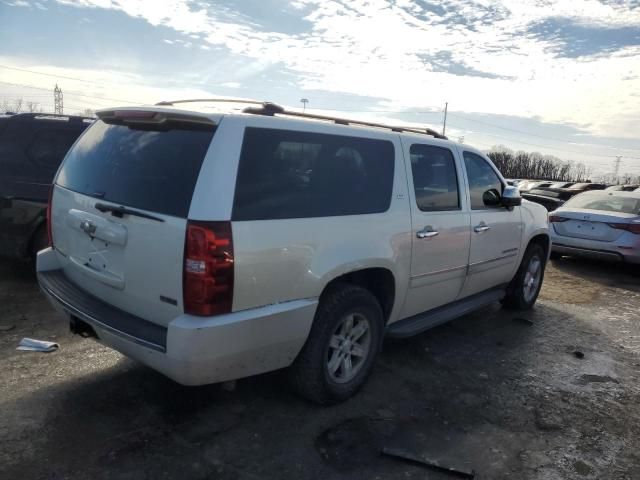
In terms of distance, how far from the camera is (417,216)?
390cm

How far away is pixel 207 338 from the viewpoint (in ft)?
8.68

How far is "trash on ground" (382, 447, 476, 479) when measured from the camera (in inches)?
114

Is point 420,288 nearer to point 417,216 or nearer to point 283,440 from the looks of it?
point 417,216

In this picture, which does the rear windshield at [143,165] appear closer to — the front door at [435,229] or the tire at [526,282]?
the front door at [435,229]

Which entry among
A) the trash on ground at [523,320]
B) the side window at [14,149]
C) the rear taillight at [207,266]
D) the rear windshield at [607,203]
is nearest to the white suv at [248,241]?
A: the rear taillight at [207,266]

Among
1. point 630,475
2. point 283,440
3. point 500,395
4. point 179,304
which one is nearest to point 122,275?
point 179,304

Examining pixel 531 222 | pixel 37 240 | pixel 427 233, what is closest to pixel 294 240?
pixel 427 233

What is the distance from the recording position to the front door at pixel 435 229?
156 inches

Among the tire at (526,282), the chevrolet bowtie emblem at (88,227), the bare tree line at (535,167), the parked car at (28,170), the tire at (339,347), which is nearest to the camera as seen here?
the chevrolet bowtie emblem at (88,227)

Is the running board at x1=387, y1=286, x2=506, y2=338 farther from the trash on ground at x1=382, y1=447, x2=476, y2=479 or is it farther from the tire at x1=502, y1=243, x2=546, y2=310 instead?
the trash on ground at x1=382, y1=447, x2=476, y2=479

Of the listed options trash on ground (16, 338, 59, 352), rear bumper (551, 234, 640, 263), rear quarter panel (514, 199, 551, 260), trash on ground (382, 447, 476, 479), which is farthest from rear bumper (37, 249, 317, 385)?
rear bumper (551, 234, 640, 263)

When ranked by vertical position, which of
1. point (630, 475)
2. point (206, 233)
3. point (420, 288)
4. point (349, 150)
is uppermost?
point (349, 150)

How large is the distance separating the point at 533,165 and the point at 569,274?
4817cm

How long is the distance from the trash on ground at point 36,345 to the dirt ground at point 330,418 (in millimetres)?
78
